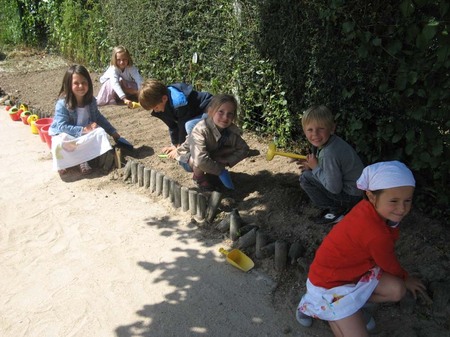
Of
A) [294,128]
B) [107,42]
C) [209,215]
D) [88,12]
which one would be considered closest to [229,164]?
[209,215]

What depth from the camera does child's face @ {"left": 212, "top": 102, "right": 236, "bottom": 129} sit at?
4.01m

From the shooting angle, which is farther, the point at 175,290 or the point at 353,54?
the point at 353,54

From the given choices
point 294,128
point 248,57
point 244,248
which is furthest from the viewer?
point 248,57

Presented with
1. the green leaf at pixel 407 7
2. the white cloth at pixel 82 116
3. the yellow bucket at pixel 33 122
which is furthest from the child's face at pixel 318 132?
the yellow bucket at pixel 33 122

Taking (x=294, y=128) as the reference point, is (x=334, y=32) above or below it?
above

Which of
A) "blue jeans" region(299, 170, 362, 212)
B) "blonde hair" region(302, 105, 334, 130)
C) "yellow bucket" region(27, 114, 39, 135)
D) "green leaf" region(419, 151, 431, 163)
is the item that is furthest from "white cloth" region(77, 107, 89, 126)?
"green leaf" region(419, 151, 431, 163)

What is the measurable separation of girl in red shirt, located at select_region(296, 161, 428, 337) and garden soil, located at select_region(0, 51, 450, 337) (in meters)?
0.24

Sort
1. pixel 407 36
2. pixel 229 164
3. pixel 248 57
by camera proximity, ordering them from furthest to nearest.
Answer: pixel 248 57 < pixel 229 164 < pixel 407 36

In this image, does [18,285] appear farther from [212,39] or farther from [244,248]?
[212,39]

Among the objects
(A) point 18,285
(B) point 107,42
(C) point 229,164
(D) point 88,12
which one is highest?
(D) point 88,12

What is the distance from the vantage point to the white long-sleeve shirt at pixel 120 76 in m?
7.10

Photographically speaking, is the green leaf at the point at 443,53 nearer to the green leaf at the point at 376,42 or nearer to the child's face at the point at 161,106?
the green leaf at the point at 376,42

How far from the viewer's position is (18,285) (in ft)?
11.2

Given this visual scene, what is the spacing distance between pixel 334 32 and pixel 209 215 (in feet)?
6.56
